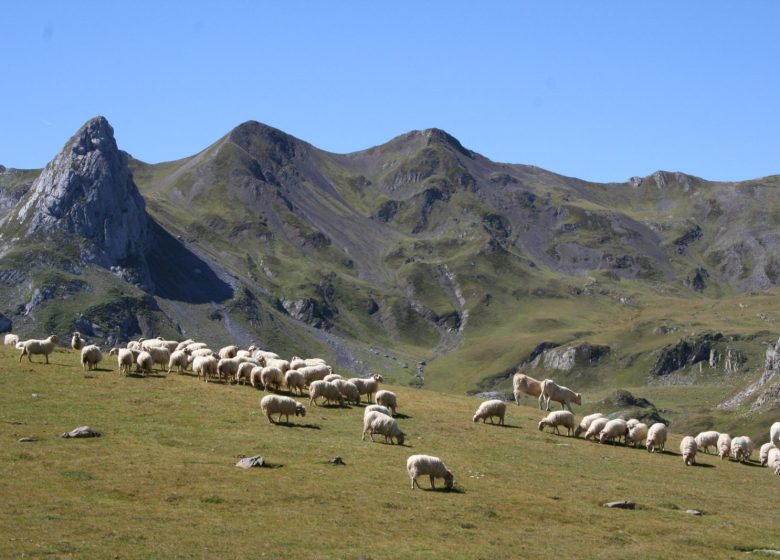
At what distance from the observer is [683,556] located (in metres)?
32.9

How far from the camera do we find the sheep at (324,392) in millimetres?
58281

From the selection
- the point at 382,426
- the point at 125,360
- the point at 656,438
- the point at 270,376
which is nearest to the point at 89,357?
the point at 125,360

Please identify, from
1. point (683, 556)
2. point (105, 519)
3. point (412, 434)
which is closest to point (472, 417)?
point (412, 434)

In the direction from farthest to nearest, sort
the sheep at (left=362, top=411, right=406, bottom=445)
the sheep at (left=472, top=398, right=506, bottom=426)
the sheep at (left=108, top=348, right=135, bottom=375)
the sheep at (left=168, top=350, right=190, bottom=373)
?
the sheep at (left=168, top=350, right=190, bottom=373), the sheep at (left=472, top=398, right=506, bottom=426), the sheep at (left=108, top=348, right=135, bottom=375), the sheep at (left=362, top=411, right=406, bottom=445)

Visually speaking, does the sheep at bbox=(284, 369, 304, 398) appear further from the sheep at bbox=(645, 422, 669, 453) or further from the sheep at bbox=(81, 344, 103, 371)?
the sheep at bbox=(645, 422, 669, 453)

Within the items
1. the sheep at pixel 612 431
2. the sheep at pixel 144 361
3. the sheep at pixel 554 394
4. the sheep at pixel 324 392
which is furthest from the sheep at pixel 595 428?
the sheep at pixel 144 361

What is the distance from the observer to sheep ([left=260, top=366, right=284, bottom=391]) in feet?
197

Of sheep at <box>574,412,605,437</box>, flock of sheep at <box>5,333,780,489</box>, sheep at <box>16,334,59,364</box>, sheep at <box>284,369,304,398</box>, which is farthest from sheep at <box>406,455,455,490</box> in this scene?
sheep at <box>16,334,59,364</box>

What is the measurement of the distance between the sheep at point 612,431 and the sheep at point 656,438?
1.79 meters

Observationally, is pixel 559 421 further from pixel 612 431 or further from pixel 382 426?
pixel 382 426

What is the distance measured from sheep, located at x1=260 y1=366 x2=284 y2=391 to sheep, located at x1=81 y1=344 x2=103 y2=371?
40.6ft

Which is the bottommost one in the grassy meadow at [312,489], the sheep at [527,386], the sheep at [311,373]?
the grassy meadow at [312,489]

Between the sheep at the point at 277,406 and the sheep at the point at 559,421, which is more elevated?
the sheep at the point at 559,421

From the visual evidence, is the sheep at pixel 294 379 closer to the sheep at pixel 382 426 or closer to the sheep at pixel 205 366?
the sheep at pixel 205 366
